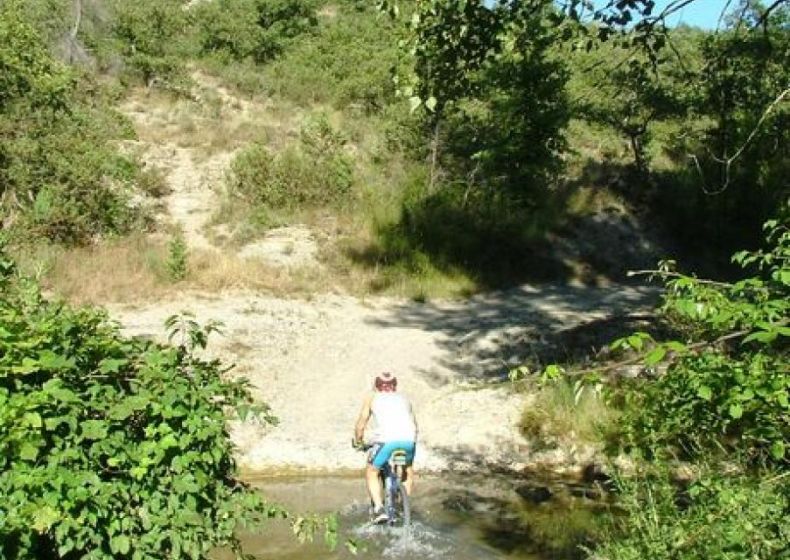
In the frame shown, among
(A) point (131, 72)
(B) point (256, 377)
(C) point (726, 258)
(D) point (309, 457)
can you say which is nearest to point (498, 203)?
(C) point (726, 258)

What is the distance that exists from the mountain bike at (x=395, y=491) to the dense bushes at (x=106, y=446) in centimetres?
411

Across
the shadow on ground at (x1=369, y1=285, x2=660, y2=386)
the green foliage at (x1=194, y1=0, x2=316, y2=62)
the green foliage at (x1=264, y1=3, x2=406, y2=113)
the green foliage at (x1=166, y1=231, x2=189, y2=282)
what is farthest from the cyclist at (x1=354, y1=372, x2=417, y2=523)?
the green foliage at (x1=194, y1=0, x2=316, y2=62)

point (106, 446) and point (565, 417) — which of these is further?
point (565, 417)

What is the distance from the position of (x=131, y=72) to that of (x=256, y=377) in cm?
1813

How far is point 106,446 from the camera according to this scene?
4.09m

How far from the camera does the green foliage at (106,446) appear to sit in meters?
3.87

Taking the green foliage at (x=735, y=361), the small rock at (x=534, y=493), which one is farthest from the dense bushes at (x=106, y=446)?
the small rock at (x=534, y=493)

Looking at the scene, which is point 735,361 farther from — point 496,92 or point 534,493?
point 496,92

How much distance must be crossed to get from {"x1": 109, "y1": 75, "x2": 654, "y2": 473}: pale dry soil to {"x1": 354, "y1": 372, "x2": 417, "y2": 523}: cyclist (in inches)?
28.5

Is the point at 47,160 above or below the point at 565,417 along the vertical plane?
above

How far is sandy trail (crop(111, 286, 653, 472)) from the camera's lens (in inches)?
447

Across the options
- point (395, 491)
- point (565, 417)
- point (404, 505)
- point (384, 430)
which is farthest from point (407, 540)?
point (565, 417)

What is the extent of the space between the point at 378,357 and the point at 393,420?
5.58 m

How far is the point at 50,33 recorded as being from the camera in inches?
1068
